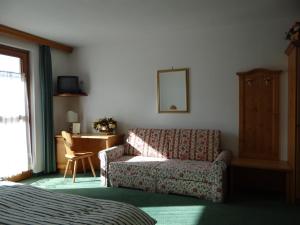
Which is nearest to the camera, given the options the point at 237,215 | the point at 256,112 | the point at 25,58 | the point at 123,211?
the point at 123,211

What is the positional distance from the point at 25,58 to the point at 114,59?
1516mm

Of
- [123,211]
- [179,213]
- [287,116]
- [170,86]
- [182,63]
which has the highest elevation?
[182,63]

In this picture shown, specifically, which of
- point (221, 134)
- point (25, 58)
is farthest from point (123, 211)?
point (25, 58)

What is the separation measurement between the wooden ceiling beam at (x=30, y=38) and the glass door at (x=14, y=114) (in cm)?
25

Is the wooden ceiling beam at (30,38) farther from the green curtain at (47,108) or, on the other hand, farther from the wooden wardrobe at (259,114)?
the wooden wardrobe at (259,114)

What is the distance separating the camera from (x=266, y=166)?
3270 mm

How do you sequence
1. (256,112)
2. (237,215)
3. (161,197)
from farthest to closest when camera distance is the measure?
(256,112), (161,197), (237,215)

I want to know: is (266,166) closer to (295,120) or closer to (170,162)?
(295,120)

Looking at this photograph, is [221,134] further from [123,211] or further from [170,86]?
[123,211]

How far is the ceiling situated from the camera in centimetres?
297

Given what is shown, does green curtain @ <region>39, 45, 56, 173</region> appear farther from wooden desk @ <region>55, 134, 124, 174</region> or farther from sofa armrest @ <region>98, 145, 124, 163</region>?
sofa armrest @ <region>98, 145, 124, 163</region>

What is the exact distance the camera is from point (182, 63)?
425 centimetres

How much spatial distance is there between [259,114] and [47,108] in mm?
3524

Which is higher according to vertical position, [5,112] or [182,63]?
[182,63]
